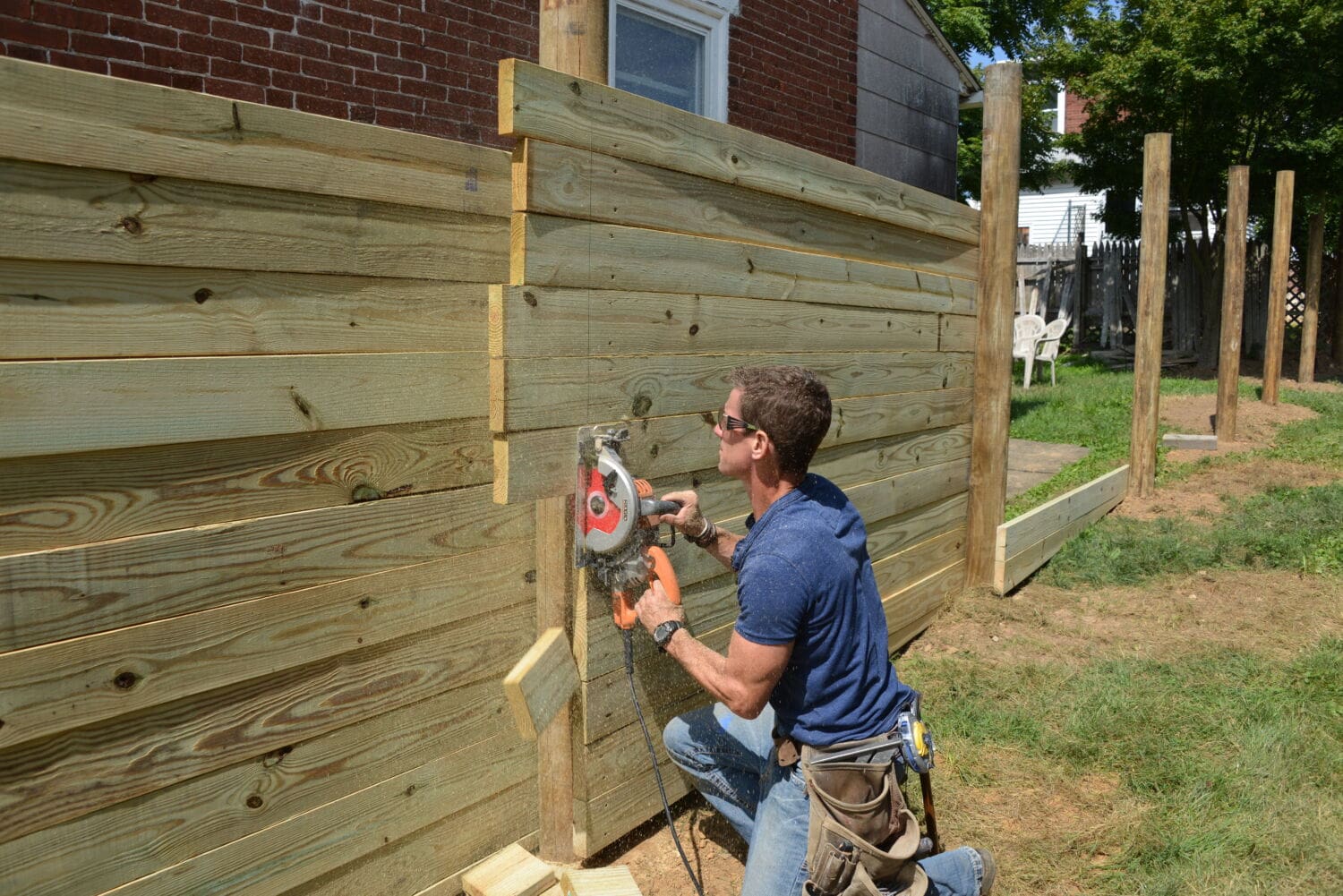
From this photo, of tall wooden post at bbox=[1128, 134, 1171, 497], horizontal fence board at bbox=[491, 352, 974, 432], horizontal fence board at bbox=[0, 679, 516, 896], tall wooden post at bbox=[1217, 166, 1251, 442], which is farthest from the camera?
tall wooden post at bbox=[1217, 166, 1251, 442]

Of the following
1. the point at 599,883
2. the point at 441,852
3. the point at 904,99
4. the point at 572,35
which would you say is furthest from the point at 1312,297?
the point at 441,852

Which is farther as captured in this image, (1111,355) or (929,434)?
(1111,355)

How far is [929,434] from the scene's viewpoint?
543 centimetres

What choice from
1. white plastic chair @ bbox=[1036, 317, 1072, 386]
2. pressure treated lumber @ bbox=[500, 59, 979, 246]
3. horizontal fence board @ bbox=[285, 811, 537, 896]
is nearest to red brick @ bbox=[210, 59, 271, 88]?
pressure treated lumber @ bbox=[500, 59, 979, 246]

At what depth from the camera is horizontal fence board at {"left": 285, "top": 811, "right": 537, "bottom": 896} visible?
8.84 feet

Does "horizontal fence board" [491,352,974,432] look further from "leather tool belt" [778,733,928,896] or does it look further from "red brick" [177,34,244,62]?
"red brick" [177,34,244,62]

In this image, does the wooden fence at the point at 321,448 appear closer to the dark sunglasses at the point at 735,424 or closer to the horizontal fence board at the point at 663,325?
the horizontal fence board at the point at 663,325

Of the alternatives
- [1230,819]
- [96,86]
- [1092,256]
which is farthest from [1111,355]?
[96,86]

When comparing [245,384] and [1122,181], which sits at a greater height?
[1122,181]

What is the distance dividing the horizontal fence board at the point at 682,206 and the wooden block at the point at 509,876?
1.96 meters

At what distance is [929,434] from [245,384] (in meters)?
3.94

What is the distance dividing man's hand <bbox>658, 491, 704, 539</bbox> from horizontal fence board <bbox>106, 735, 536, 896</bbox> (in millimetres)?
854

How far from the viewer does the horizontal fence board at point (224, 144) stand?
6.45 feet

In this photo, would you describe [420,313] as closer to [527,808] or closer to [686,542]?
[686,542]
